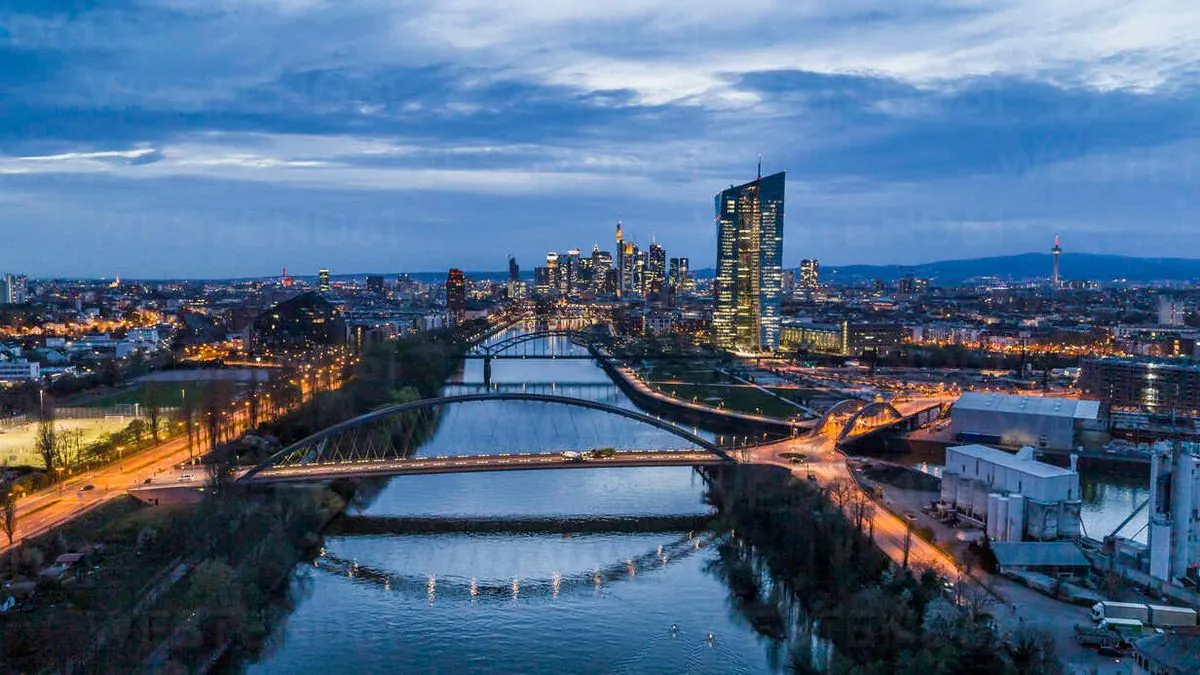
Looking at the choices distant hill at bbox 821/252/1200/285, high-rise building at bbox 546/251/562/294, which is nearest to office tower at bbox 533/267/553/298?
high-rise building at bbox 546/251/562/294

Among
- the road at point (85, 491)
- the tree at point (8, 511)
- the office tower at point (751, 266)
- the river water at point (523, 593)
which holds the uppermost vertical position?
the office tower at point (751, 266)

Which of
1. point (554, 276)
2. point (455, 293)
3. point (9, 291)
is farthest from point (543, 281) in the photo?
point (9, 291)

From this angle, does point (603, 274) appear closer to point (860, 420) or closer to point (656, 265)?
point (656, 265)

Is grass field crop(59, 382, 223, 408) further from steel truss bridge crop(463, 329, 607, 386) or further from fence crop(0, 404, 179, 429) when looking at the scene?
steel truss bridge crop(463, 329, 607, 386)

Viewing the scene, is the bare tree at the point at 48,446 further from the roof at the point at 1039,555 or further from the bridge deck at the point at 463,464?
the roof at the point at 1039,555

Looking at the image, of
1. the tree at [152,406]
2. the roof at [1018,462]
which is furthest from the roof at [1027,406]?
the tree at [152,406]

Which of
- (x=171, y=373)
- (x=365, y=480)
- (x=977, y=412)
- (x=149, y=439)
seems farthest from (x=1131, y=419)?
(x=171, y=373)
